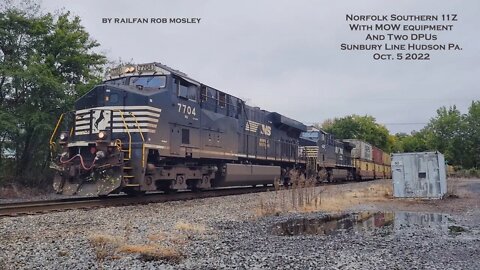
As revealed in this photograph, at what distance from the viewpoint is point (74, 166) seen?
1135 cm

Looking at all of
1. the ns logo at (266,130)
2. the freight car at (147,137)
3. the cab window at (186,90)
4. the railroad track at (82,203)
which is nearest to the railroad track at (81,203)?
the railroad track at (82,203)

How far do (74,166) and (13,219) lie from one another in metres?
2.98

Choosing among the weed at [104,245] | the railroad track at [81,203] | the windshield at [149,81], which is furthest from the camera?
the windshield at [149,81]

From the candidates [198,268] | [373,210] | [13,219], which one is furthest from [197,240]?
[373,210]

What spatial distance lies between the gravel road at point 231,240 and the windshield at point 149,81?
12.5 ft

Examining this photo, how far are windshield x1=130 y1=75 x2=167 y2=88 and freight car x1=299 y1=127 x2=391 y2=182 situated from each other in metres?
8.12

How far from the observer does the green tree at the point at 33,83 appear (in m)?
17.2

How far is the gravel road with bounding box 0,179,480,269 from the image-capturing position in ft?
17.3

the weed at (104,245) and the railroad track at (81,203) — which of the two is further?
the railroad track at (81,203)

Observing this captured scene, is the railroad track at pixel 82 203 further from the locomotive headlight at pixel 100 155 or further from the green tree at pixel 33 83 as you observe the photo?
the green tree at pixel 33 83

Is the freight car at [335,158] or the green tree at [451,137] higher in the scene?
the green tree at [451,137]

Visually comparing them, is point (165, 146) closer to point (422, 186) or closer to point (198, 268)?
point (198, 268)

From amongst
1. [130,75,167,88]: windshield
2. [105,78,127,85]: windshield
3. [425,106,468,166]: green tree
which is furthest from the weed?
[425,106,468,166]: green tree

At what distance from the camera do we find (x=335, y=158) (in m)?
30.0
